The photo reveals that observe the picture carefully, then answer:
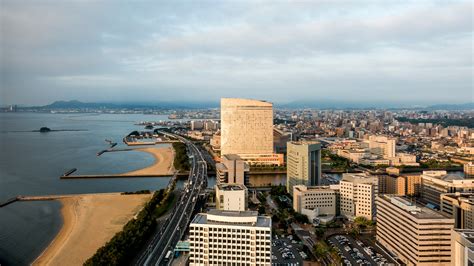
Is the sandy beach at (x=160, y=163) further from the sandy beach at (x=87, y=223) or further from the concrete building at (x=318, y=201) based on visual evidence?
the concrete building at (x=318, y=201)

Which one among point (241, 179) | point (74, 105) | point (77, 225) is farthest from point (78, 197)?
point (74, 105)

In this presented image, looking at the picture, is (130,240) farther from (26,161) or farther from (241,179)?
(26,161)

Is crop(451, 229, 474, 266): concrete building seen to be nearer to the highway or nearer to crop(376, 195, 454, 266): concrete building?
crop(376, 195, 454, 266): concrete building

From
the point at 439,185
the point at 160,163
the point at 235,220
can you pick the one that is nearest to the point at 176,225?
the point at 235,220

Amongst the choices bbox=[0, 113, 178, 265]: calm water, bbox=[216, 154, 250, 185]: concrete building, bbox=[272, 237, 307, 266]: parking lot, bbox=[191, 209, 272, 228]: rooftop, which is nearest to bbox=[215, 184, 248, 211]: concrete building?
bbox=[272, 237, 307, 266]: parking lot

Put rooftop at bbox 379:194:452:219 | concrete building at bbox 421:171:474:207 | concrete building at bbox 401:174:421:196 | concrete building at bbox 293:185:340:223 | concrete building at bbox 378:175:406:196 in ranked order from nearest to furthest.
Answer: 1. rooftop at bbox 379:194:452:219
2. concrete building at bbox 293:185:340:223
3. concrete building at bbox 421:171:474:207
4. concrete building at bbox 378:175:406:196
5. concrete building at bbox 401:174:421:196
